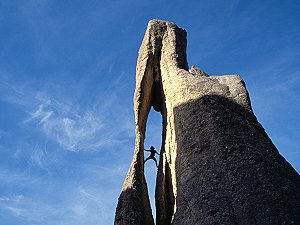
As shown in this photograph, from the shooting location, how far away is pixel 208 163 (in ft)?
22.6

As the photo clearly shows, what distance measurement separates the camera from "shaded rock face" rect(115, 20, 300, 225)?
6062mm

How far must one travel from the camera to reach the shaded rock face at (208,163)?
606 cm

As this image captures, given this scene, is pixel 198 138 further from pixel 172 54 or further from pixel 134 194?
pixel 172 54

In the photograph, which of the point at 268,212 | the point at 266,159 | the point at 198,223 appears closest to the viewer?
the point at 268,212

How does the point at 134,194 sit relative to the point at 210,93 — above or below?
below

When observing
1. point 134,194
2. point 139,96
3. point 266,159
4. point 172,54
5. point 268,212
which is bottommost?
point 268,212

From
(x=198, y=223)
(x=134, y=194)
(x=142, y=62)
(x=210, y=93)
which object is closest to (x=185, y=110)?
(x=210, y=93)

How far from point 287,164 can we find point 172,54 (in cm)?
480

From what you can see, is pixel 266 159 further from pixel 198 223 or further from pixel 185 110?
pixel 185 110

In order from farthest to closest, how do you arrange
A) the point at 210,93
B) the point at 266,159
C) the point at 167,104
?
the point at 167,104 < the point at 210,93 < the point at 266,159

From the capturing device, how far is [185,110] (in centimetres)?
827

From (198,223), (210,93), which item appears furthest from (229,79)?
(198,223)

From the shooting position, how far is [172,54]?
1070cm

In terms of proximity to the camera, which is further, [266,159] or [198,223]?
[266,159]
